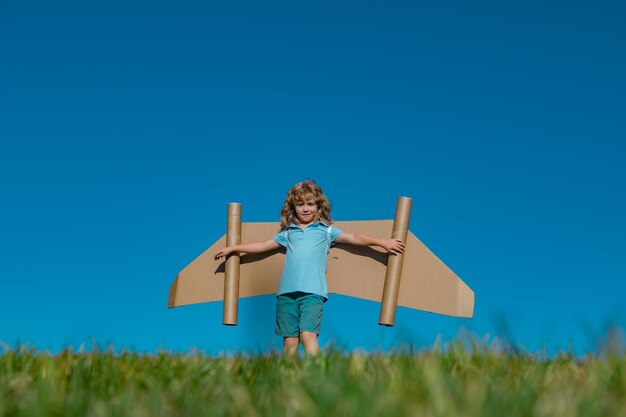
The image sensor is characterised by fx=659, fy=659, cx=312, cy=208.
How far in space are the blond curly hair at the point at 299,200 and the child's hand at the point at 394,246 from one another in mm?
662

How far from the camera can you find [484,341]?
2980 mm

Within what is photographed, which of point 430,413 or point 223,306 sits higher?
point 223,306

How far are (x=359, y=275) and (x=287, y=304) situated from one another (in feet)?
2.30

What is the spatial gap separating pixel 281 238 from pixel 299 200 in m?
0.38

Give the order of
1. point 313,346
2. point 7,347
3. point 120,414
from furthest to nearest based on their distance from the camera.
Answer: point 313,346, point 7,347, point 120,414

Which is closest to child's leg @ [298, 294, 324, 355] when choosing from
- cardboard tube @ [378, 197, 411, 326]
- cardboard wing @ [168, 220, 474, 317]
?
cardboard wing @ [168, 220, 474, 317]

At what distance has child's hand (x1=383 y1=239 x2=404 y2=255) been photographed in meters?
5.56

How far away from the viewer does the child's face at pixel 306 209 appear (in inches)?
232

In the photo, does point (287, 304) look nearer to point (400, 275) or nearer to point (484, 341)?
point (400, 275)

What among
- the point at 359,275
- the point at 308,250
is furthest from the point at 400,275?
the point at 308,250

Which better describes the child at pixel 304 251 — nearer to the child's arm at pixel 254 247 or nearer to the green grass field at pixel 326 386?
the child's arm at pixel 254 247

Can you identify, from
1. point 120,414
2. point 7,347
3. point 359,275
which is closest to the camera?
point 120,414

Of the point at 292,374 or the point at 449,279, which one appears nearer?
the point at 292,374

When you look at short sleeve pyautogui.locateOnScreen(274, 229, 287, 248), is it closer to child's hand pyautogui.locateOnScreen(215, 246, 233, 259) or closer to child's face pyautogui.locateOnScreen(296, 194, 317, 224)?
child's face pyautogui.locateOnScreen(296, 194, 317, 224)
